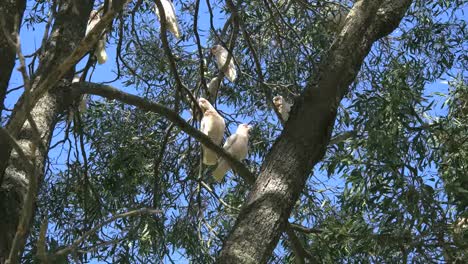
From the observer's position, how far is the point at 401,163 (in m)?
3.19

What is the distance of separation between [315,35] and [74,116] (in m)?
1.79

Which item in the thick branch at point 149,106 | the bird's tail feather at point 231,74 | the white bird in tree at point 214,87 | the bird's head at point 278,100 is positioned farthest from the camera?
the bird's head at point 278,100

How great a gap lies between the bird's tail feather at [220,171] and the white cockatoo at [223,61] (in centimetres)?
64

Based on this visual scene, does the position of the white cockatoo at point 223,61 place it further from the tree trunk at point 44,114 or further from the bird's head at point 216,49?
the tree trunk at point 44,114

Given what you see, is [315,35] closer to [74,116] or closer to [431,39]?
[431,39]

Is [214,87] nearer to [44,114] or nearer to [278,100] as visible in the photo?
[278,100]

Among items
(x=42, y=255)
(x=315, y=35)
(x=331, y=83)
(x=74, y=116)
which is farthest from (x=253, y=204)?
(x=315, y=35)

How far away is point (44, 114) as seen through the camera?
2998 millimetres

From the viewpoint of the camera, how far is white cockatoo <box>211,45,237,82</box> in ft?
17.1

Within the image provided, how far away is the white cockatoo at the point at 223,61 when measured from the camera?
5209 millimetres

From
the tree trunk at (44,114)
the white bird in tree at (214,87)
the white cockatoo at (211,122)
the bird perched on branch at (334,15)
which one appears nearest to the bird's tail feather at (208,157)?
the white cockatoo at (211,122)

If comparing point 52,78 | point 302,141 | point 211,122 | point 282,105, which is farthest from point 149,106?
point 282,105

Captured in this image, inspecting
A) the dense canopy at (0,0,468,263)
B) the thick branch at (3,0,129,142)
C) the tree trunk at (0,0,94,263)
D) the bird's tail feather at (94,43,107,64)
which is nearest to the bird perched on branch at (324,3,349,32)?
the dense canopy at (0,0,468,263)

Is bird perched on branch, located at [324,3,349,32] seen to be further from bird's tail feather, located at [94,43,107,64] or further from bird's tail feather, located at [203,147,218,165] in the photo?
bird's tail feather, located at [94,43,107,64]
